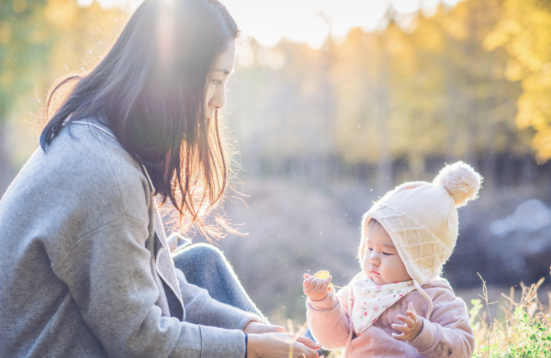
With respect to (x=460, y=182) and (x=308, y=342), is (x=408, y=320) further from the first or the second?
(x=460, y=182)

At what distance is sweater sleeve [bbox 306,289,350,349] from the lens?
1690mm

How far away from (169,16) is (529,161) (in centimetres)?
1521

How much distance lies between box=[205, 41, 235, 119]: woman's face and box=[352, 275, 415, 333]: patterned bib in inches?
36.2

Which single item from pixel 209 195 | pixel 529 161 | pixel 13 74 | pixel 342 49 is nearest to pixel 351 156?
pixel 342 49

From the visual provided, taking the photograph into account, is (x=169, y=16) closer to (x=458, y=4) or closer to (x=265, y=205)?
(x=265, y=205)

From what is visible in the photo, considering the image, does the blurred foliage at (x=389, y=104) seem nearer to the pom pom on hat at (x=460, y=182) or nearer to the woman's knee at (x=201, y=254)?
the woman's knee at (x=201, y=254)

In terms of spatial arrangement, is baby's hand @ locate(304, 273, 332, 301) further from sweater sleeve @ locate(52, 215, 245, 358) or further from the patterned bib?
sweater sleeve @ locate(52, 215, 245, 358)

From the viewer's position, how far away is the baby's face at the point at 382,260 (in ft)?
5.52

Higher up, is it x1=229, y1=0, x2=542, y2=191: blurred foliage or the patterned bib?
the patterned bib

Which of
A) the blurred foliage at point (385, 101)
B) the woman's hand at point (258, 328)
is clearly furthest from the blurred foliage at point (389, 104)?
the woman's hand at point (258, 328)

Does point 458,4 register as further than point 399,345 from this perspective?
Yes

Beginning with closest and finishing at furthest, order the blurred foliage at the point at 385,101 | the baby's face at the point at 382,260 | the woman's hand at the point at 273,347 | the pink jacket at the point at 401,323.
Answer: the woman's hand at the point at 273,347 → the pink jacket at the point at 401,323 → the baby's face at the point at 382,260 → the blurred foliage at the point at 385,101

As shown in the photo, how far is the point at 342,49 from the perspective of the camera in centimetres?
1491

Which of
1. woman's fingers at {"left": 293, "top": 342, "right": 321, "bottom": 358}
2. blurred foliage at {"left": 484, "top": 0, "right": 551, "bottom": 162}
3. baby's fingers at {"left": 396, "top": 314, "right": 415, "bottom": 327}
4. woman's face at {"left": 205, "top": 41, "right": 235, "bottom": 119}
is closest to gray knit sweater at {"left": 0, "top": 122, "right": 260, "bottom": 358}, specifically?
woman's fingers at {"left": 293, "top": 342, "right": 321, "bottom": 358}
